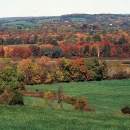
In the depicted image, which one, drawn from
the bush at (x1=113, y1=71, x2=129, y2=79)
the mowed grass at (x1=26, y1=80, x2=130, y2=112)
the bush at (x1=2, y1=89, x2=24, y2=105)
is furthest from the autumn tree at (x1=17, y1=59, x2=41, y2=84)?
the bush at (x1=2, y1=89, x2=24, y2=105)

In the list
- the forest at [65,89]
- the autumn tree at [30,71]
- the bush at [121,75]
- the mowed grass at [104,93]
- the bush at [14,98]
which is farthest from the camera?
the bush at [121,75]

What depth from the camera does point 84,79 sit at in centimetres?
7288

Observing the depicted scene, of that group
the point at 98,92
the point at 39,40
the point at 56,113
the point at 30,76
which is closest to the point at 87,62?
the point at 30,76

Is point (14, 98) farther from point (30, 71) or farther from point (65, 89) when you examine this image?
point (30, 71)

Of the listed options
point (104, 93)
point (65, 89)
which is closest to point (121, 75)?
point (65, 89)

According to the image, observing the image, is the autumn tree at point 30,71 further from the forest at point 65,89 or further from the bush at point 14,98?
the bush at point 14,98

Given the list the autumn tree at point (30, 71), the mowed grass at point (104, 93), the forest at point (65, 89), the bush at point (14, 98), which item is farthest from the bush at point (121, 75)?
the bush at point (14, 98)

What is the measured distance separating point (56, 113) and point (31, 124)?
5.14 meters

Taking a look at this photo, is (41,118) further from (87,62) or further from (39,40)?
(39,40)

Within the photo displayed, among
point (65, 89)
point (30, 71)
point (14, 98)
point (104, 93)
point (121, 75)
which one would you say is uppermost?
point (14, 98)

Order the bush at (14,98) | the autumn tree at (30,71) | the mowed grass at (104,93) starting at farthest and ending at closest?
1. the autumn tree at (30,71)
2. the mowed grass at (104,93)
3. the bush at (14,98)

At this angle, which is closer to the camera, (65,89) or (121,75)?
(65,89)

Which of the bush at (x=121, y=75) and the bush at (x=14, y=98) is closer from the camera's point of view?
the bush at (x=14, y=98)

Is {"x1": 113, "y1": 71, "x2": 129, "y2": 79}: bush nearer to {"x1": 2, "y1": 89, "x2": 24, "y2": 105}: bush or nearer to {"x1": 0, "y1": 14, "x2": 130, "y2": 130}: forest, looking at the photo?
{"x1": 0, "y1": 14, "x2": 130, "y2": 130}: forest
